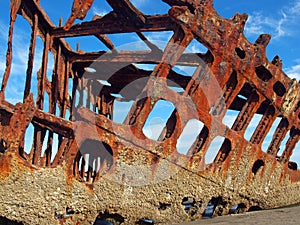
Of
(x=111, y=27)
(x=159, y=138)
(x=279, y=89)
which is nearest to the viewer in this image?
(x=159, y=138)

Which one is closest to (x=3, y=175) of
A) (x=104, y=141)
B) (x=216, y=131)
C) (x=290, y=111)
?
(x=104, y=141)

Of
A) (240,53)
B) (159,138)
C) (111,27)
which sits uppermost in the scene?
(240,53)

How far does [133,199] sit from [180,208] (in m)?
0.78

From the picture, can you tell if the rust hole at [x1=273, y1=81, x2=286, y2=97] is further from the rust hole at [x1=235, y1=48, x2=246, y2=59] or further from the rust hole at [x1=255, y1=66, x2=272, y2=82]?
the rust hole at [x1=235, y1=48, x2=246, y2=59]

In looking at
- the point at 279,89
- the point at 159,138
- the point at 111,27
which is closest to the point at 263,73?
the point at 279,89

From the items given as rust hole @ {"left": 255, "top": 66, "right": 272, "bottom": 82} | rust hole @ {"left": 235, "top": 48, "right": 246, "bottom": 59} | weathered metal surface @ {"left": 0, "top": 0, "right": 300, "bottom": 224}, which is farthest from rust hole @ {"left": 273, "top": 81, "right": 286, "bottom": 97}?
rust hole @ {"left": 235, "top": 48, "right": 246, "bottom": 59}

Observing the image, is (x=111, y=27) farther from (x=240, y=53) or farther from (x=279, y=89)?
(x=279, y=89)

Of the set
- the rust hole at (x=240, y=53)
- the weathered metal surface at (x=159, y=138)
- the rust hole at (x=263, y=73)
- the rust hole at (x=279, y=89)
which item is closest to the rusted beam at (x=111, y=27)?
the weathered metal surface at (x=159, y=138)

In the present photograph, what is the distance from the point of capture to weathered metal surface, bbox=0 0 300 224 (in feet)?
13.3

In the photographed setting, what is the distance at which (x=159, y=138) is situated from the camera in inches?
203

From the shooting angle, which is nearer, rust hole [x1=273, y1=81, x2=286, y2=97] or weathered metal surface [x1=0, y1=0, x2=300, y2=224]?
weathered metal surface [x1=0, y1=0, x2=300, y2=224]

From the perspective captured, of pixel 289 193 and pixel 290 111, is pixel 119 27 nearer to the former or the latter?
pixel 290 111

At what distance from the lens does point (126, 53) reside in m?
8.06

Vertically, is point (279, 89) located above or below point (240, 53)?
above
